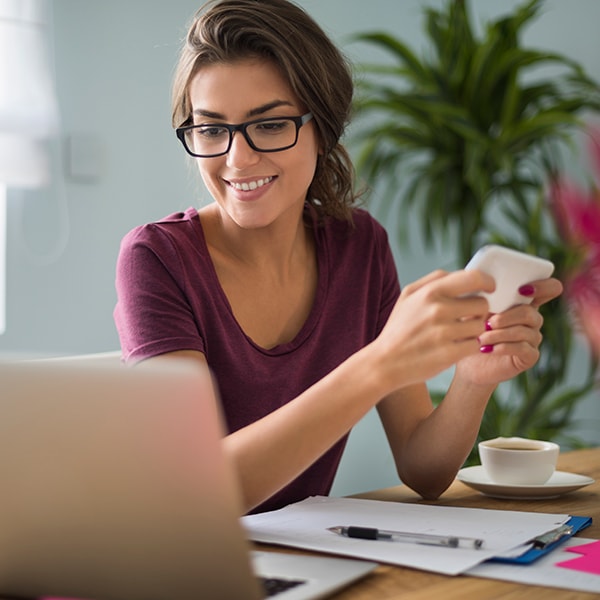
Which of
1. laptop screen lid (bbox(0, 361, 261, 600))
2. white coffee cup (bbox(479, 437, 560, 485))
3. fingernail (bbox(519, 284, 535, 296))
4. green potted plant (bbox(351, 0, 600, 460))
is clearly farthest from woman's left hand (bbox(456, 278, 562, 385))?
green potted plant (bbox(351, 0, 600, 460))

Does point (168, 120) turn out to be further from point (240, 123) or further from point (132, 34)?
point (240, 123)

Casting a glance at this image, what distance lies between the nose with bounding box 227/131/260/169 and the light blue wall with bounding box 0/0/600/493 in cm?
135

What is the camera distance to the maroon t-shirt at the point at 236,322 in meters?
1.45

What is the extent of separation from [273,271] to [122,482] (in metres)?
0.96

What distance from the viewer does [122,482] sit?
78 cm

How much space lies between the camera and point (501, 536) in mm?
1096

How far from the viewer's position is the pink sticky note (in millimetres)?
989

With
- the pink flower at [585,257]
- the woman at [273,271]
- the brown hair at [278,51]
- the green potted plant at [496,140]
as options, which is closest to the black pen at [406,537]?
the woman at [273,271]

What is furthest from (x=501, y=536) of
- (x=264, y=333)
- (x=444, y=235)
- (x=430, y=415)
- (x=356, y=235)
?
(x=444, y=235)

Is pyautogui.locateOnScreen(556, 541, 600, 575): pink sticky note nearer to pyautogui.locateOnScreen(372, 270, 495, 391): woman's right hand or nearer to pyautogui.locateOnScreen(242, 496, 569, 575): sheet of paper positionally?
pyautogui.locateOnScreen(242, 496, 569, 575): sheet of paper

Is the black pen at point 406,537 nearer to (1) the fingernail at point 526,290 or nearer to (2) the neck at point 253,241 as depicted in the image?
(1) the fingernail at point 526,290

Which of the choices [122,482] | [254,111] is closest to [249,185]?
[254,111]

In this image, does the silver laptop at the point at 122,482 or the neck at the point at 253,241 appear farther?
the neck at the point at 253,241

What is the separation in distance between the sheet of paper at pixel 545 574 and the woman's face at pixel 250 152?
761 millimetres
